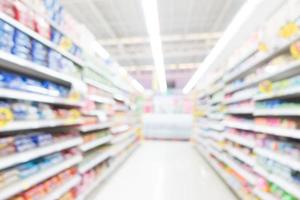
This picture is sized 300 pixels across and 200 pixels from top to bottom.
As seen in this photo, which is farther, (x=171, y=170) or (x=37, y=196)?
(x=171, y=170)

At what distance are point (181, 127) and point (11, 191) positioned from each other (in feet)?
32.3

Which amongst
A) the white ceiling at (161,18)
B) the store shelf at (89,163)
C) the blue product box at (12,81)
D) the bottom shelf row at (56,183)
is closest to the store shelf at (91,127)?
the bottom shelf row at (56,183)

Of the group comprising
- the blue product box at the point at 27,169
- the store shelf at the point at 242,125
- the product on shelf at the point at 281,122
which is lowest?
the blue product box at the point at 27,169

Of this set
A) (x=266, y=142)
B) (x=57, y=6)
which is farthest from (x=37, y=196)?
(x=266, y=142)

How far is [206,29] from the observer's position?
714 centimetres

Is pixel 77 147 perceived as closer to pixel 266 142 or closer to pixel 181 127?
pixel 266 142

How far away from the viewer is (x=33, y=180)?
1.91 meters

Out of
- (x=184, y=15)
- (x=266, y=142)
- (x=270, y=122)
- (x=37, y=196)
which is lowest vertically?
(x=37, y=196)

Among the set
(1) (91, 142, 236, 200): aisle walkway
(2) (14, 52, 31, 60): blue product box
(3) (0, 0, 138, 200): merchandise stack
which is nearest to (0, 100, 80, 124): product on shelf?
(3) (0, 0, 138, 200): merchandise stack

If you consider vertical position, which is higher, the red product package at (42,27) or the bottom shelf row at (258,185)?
the red product package at (42,27)

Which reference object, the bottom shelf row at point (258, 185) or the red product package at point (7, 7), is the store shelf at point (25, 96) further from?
the bottom shelf row at point (258, 185)

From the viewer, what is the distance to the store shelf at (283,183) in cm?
187

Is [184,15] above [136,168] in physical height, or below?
above

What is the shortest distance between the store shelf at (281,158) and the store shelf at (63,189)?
2173 mm
